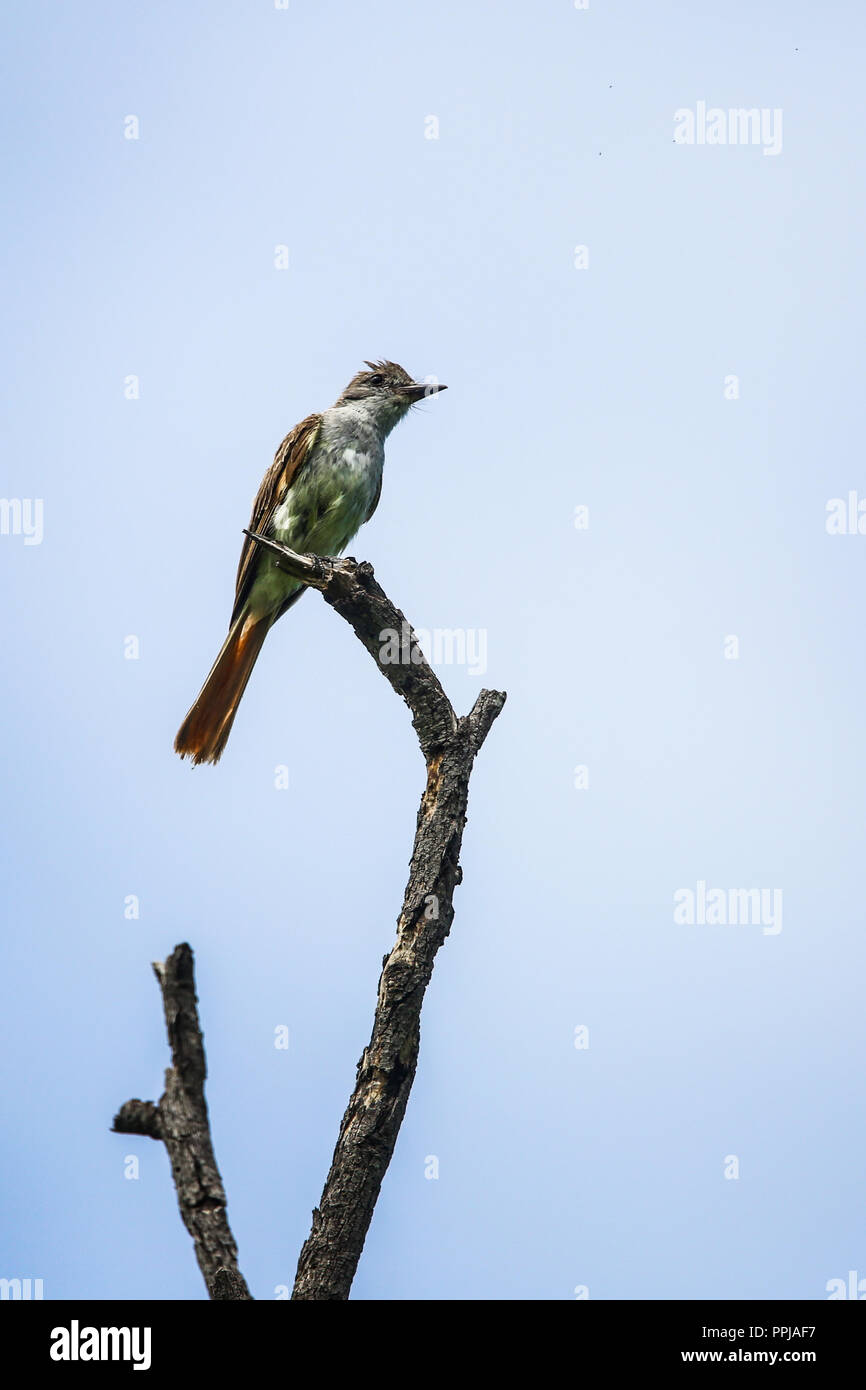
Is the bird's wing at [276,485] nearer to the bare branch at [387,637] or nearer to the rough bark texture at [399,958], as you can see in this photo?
the bare branch at [387,637]

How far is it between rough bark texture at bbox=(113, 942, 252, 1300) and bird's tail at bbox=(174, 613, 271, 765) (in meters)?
3.74

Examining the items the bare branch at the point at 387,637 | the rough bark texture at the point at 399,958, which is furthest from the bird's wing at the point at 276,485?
the rough bark texture at the point at 399,958

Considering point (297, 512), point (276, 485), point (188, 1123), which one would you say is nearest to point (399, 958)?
point (188, 1123)

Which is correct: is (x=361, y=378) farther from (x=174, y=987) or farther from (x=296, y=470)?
(x=174, y=987)

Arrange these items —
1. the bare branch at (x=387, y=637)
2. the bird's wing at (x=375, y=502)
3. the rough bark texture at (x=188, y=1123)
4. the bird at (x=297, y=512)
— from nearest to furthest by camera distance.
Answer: the rough bark texture at (x=188, y=1123), the bare branch at (x=387, y=637), the bird at (x=297, y=512), the bird's wing at (x=375, y=502)

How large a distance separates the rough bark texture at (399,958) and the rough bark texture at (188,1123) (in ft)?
1.30

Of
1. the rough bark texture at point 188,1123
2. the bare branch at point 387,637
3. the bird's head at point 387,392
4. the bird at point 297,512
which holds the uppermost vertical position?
the bird's head at point 387,392

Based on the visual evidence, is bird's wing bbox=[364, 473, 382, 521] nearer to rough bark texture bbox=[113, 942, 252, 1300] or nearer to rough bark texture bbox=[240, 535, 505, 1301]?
rough bark texture bbox=[240, 535, 505, 1301]

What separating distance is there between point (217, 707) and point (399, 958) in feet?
12.0

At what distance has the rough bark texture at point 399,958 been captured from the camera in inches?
181

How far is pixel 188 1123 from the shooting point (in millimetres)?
4422

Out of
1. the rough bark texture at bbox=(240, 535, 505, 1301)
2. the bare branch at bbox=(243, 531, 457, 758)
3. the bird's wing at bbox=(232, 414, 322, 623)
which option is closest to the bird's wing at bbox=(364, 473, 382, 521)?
the bird's wing at bbox=(232, 414, 322, 623)
